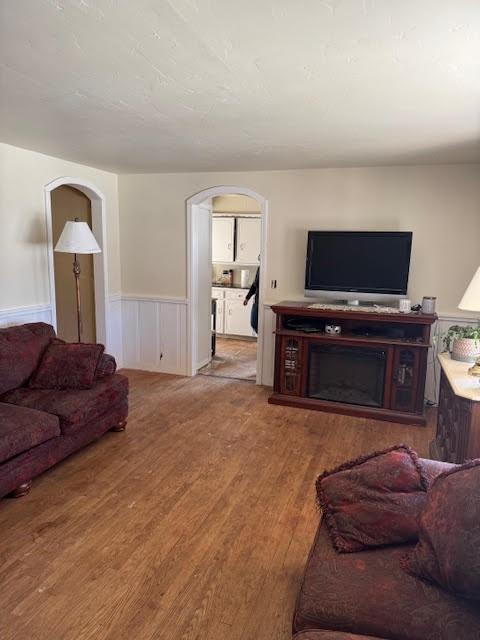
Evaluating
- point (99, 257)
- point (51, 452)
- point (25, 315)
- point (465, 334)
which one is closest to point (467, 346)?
point (465, 334)

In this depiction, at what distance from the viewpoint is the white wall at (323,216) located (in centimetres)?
393

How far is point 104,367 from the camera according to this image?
3.39 m

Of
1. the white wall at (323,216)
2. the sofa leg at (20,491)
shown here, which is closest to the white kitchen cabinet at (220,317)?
the white wall at (323,216)

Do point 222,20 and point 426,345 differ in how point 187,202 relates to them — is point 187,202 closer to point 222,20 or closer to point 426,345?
point 426,345

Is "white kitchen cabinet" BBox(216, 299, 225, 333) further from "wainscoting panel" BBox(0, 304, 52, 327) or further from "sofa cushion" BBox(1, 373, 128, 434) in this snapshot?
"sofa cushion" BBox(1, 373, 128, 434)

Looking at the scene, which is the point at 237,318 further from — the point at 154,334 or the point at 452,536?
the point at 452,536

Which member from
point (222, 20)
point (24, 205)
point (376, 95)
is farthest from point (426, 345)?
point (24, 205)

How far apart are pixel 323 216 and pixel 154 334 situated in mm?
2389

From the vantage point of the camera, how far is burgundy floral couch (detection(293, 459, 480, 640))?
117 centimetres

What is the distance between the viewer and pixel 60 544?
2.16 meters

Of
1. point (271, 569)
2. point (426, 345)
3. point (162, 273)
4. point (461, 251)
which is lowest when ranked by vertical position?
point (271, 569)

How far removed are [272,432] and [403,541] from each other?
2.07 meters

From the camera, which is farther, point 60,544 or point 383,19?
point 60,544

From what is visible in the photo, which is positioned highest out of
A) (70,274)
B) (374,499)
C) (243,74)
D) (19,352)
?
(243,74)
